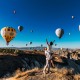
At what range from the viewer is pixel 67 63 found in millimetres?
61125

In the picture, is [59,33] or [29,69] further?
[59,33]

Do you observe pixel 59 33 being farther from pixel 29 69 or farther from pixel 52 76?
pixel 52 76

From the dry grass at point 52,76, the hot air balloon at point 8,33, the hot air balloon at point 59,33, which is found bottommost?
the dry grass at point 52,76

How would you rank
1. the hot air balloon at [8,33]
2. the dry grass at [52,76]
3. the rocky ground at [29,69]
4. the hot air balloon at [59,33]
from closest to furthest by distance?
the dry grass at [52,76], the rocky ground at [29,69], the hot air balloon at [8,33], the hot air balloon at [59,33]

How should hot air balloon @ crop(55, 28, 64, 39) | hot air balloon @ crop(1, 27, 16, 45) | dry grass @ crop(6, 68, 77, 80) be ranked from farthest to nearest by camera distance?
hot air balloon @ crop(55, 28, 64, 39), hot air balloon @ crop(1, 27, 16, 45), dry grass @ crop(6, 68, 77, 80)

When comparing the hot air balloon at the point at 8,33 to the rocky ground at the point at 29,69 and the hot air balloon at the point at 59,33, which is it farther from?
the hot air balloon at the point at 59,33

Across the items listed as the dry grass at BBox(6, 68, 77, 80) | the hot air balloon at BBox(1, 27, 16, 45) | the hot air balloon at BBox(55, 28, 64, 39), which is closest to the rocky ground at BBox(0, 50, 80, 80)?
the dry grass at BBox(6, 68, 77, 80)

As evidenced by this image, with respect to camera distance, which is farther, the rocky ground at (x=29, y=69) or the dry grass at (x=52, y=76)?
the rocky ground at (x=29, y=69)

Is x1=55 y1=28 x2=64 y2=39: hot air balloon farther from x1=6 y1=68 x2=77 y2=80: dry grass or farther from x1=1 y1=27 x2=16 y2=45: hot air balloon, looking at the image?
x1=6 y1=68 x2=77 y2=80: dry grass

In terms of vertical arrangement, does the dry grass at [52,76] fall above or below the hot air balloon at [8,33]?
below

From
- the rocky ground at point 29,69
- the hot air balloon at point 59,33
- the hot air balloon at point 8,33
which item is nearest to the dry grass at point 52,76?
the rocky ground at point 29,69

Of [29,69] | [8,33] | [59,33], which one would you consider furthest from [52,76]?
[59,33]

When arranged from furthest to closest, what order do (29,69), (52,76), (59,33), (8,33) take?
(59,33)
(8,33)
(29,69)
(52,76)

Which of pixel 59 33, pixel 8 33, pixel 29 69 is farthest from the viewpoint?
pixel 59 33
